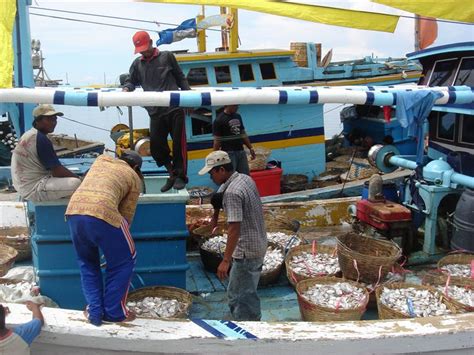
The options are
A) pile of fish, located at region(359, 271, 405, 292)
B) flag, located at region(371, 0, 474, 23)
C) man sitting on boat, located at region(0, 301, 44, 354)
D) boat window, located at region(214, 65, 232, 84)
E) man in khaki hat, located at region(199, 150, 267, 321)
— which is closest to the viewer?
man sitting on boat, located at region(0, 301, 44, 354)

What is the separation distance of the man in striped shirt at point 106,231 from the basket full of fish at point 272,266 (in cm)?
178

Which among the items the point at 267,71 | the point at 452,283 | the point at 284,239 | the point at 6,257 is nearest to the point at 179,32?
the point at 267,71

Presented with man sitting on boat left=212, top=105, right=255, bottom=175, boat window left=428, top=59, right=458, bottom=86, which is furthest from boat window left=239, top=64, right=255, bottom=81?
boat window left=428, top=59, right=458, bottom=86

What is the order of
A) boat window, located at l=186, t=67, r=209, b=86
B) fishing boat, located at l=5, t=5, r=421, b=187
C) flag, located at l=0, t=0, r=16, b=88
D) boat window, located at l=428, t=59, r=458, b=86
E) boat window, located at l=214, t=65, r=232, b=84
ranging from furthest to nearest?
boat window, located at l=214, t=65, r=232, b=84, fishing boat, located at l=5, t=5, r=421, b=187, boat window, located at l=186, t=67, r=209, b=86, boat window, located at l=428, t=59, r=458, b=86, flag, located at l=0, t=0, r=16, b=88

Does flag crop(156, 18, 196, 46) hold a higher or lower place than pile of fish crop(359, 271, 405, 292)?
higher

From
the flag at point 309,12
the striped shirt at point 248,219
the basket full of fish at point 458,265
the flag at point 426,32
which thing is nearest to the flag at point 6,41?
the striped shirt at point 248,219

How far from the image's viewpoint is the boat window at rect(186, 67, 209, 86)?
35.5ft

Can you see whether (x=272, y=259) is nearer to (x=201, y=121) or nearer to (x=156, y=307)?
(x=156, y=307)

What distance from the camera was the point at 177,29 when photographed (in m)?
10.0

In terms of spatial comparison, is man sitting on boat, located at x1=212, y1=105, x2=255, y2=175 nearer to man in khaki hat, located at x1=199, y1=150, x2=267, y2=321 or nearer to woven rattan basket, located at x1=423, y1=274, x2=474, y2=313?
man in khaki hat, located at x1=199, y1=150, x2=267, y2=321

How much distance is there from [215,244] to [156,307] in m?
1.51

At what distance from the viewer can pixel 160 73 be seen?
5289 mm

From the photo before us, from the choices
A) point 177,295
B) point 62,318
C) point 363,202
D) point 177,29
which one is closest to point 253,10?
point 177,29

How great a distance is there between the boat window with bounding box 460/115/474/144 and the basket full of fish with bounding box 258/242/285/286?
2577mm
